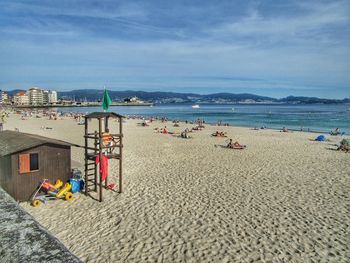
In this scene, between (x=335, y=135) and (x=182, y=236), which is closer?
(x=182, y=236)

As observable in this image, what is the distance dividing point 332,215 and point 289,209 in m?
1.21

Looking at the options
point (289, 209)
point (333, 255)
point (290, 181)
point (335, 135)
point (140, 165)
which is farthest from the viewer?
point (335, 135)

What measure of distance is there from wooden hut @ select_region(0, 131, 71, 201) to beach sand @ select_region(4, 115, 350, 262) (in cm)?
72

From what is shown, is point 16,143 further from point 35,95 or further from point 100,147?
point 35,95

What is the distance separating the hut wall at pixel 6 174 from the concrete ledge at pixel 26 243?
7.88 m

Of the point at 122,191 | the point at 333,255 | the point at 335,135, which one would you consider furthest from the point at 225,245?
the point at 335,135

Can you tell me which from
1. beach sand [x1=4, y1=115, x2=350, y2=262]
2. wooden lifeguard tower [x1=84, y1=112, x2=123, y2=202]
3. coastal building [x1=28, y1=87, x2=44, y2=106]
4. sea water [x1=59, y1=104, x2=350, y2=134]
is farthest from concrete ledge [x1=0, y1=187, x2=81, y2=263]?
coastal building [x1=28, y1=87, x2=44, y2=106]

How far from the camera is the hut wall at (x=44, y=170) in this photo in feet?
31.5

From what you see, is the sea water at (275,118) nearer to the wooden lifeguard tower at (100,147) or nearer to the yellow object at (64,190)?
the wooden lifeguard tower at (100,147)

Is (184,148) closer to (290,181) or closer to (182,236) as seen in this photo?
(290,181)

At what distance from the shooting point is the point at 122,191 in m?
11.4

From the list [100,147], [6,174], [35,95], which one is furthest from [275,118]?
[35,95]

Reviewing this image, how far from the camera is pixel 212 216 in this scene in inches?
350

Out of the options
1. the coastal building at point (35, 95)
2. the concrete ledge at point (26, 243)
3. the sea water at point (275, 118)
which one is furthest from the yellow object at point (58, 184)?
the coastal building at point (35, 95)
